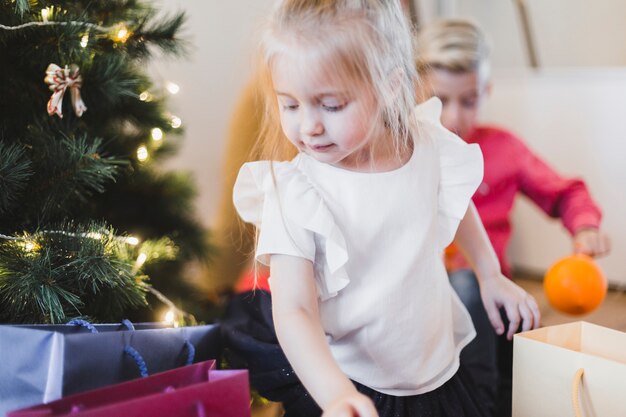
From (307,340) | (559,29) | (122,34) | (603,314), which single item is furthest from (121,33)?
(559,29)

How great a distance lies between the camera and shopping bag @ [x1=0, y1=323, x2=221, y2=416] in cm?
74

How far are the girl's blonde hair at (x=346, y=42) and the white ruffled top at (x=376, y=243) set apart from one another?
0.32 ft

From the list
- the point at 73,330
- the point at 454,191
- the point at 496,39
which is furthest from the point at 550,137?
the point at 73,330

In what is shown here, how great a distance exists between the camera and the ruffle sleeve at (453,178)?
92 cm

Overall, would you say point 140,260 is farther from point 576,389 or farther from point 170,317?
point 576,389

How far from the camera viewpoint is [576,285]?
1.26 meters

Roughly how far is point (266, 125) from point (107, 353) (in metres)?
0.36

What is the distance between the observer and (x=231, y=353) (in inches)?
40.9

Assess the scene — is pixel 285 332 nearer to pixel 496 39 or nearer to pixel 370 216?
pixel 370 216

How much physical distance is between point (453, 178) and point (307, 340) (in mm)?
326

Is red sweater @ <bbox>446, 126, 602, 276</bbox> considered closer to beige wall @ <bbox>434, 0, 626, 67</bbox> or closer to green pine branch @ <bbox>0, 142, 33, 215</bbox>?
beige wall @ <bbox>434, 0, 626, 67</bbox>

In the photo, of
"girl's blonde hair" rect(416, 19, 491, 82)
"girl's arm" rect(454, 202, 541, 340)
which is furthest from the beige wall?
"girl's arm" rect(454, 202, 541, 340)

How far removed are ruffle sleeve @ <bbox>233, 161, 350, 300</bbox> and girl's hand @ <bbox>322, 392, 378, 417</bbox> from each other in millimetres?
193

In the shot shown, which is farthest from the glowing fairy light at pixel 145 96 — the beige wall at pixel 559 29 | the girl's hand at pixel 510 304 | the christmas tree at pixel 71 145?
the beige wall at pixel 559 29
